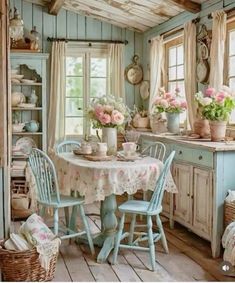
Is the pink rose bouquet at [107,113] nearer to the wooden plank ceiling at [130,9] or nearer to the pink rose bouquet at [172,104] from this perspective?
the pink rose bouquet at [172,104]

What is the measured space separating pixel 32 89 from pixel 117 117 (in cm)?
305

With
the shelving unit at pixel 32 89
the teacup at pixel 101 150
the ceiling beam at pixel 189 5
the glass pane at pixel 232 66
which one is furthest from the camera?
the shelving unit at pixel 32 89

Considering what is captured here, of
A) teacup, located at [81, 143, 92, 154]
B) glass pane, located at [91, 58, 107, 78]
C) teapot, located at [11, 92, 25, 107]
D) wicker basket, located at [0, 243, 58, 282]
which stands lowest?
wicker basket, located at [0, 243, 58, 282]

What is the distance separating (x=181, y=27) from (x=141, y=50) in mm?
1675

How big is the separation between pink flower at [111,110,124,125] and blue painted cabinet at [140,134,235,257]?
27.7 inches

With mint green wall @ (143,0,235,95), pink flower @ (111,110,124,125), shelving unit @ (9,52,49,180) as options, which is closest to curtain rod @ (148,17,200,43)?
mint green wall @ (143,0,235,95)

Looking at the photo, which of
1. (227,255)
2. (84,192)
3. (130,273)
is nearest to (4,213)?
(84,192)

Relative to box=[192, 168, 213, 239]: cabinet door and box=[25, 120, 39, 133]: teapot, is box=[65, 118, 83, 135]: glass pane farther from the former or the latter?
box=[192, 168, 213, 239]: cabinet door

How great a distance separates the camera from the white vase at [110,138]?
4.67 meters

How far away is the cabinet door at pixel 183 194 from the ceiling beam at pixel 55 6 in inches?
113

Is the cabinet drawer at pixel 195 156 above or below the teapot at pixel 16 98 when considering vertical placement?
below

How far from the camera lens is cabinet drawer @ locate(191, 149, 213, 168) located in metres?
4.29

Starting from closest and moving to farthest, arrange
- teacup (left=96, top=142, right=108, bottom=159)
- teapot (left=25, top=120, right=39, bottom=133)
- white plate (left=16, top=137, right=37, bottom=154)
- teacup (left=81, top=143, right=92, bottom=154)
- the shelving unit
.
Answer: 1. teacup (left=96, top=142, right=108, bottom=159)
2. teacup (left=81, top=143, right=92, bottom=154)
3. the shelving unit
4. teapot (left=25, top=120, right=39, bottom=133)
5. white plate (left=16, top=137, right=37, bottom=154)

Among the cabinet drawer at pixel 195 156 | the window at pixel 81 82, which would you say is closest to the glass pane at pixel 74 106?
the window at pixel 81 82
